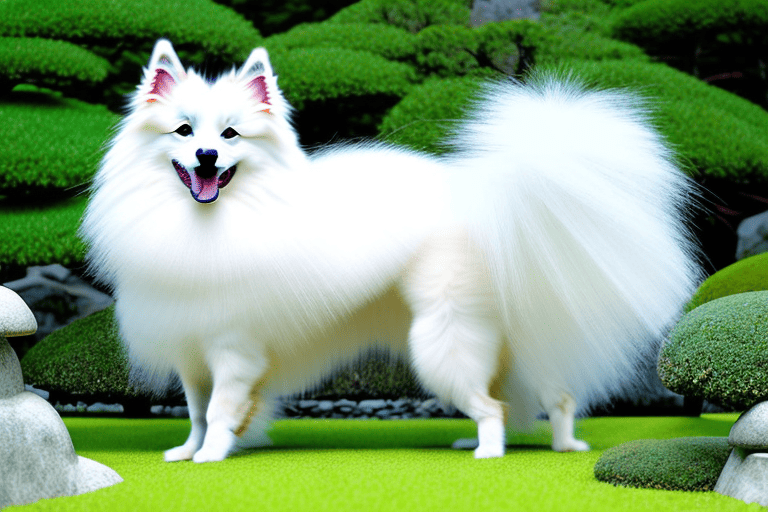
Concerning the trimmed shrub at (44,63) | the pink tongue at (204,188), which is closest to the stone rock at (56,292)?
the trimmed shrub at (44,63)

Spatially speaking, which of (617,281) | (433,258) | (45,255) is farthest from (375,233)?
(45,255)

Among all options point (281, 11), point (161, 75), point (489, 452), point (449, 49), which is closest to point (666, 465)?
point (489, 452)

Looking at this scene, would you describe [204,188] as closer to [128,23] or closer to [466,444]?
[466,444]

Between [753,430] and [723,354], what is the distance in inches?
9.3

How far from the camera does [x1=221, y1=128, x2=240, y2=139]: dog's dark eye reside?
9.69 feet

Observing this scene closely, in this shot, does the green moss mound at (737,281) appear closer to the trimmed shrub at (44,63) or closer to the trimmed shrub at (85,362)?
the trimmed shrub at (85,362)

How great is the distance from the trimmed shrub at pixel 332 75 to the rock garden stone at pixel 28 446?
3114 millimetres

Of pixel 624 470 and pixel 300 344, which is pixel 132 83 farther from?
pixel 624 470

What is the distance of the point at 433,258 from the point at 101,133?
8.06 ft

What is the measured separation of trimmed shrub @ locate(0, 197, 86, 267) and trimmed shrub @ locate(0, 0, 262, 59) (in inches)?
51.4

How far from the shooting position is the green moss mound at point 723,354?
2.28 metres

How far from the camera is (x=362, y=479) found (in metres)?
2.48

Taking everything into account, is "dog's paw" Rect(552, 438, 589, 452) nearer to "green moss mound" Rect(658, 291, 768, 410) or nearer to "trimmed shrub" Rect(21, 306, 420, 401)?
"green moss mound" Rect(658, 291, 768, 410)

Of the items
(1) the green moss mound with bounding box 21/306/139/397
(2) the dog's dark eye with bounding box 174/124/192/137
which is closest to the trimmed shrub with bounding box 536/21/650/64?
(2) the dog's dark eye with bounding box 174/124/192/137
